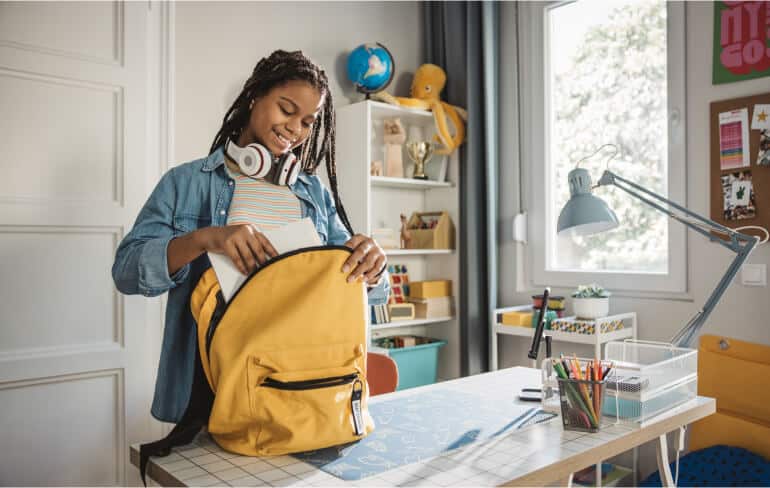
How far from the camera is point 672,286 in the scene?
261 centimetres

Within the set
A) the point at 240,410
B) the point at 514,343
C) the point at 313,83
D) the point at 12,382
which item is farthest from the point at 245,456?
the point at 514,343

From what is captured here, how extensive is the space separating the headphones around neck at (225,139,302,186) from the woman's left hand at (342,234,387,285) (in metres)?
0.25

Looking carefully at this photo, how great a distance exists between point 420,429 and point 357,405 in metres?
0.20

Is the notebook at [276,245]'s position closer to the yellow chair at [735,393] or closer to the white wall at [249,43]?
the white wall at [249,43]

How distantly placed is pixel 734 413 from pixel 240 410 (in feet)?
6.50

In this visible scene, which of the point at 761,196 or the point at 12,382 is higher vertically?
the point at 761,196

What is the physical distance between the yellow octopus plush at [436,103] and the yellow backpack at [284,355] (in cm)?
206

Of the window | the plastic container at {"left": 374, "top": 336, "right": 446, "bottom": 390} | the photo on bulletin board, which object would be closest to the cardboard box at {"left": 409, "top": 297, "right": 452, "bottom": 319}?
the plastic container at {"left": 374, "top": 336, "right": 446, "bottom": 390}

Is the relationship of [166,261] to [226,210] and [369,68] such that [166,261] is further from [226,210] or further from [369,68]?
[369,68]

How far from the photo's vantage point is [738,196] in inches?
94.6

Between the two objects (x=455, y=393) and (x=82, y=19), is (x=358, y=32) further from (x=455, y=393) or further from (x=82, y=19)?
(x=455, y=393)

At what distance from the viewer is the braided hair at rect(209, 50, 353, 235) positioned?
4.34ft

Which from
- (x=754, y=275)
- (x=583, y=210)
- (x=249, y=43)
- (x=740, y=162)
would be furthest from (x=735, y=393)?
(x=249, y=43)

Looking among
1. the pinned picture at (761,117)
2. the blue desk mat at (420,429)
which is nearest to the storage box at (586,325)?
the pinned picture at (761,117)
